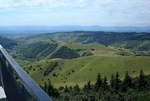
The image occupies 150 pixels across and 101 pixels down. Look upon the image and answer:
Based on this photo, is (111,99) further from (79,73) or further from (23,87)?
(23,87)

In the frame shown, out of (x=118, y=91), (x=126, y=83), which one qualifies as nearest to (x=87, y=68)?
(x=126, y=83)

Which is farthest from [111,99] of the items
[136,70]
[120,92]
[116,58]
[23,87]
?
[23,87]

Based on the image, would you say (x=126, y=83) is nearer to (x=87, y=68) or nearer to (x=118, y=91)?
(x=118, y=91)

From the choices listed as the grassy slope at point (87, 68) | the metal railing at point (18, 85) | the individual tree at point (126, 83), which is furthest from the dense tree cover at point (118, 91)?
the metal railing at point (18, 85)

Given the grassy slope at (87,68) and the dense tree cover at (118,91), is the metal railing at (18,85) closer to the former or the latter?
the dense tree cover at (118,91)

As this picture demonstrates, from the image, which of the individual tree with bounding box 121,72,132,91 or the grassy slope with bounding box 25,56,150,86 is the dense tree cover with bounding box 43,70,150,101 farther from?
the grassy slope with bounding box 25,56,150,86
